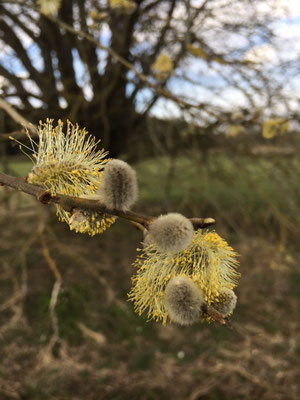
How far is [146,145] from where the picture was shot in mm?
5652

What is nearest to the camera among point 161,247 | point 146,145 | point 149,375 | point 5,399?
point 161,247

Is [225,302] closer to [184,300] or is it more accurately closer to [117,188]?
[184,300]

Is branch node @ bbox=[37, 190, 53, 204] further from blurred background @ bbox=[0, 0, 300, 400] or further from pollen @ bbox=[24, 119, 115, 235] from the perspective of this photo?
blurred background @ bbox=[0, 0, 300, 400]

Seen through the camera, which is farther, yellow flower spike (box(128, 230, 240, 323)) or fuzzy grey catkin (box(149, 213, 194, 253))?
yellow flower spike (box(128, 230, 240, 323))

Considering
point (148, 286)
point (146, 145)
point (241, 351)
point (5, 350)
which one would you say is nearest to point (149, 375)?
point (241, 351)

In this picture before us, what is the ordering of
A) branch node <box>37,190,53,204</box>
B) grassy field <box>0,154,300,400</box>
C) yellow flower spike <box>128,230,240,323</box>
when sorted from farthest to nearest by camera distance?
1. grassy field <box>0,154,300,400</box>
2. yellow flower spike <box>128,230,240,323</box>
3. branch node <box>37,190,53,204</box>

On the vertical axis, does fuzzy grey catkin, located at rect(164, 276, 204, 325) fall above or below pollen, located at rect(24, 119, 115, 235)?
below

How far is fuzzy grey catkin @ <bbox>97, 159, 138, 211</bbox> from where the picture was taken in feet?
2.76

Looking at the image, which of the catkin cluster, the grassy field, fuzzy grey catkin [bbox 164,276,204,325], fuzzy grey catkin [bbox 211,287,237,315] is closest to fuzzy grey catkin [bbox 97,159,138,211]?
the catkin cluster

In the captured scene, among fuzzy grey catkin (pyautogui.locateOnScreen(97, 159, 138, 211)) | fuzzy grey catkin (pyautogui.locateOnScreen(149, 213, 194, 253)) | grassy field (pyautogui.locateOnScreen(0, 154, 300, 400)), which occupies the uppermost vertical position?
fuzzy grey catkin (pyautogui.locateOnScreen(97, 159, 138, 211))

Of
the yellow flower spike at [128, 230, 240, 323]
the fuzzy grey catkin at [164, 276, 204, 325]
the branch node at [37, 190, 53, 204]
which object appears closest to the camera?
the branch node at [37, 190, 53, 204]

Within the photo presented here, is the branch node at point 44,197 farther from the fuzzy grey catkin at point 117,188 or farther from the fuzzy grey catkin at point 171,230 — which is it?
the fuzzy grey catkin at point 171,230

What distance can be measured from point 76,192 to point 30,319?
3.53m

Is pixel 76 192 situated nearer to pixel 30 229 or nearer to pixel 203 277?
pixel 203 277
